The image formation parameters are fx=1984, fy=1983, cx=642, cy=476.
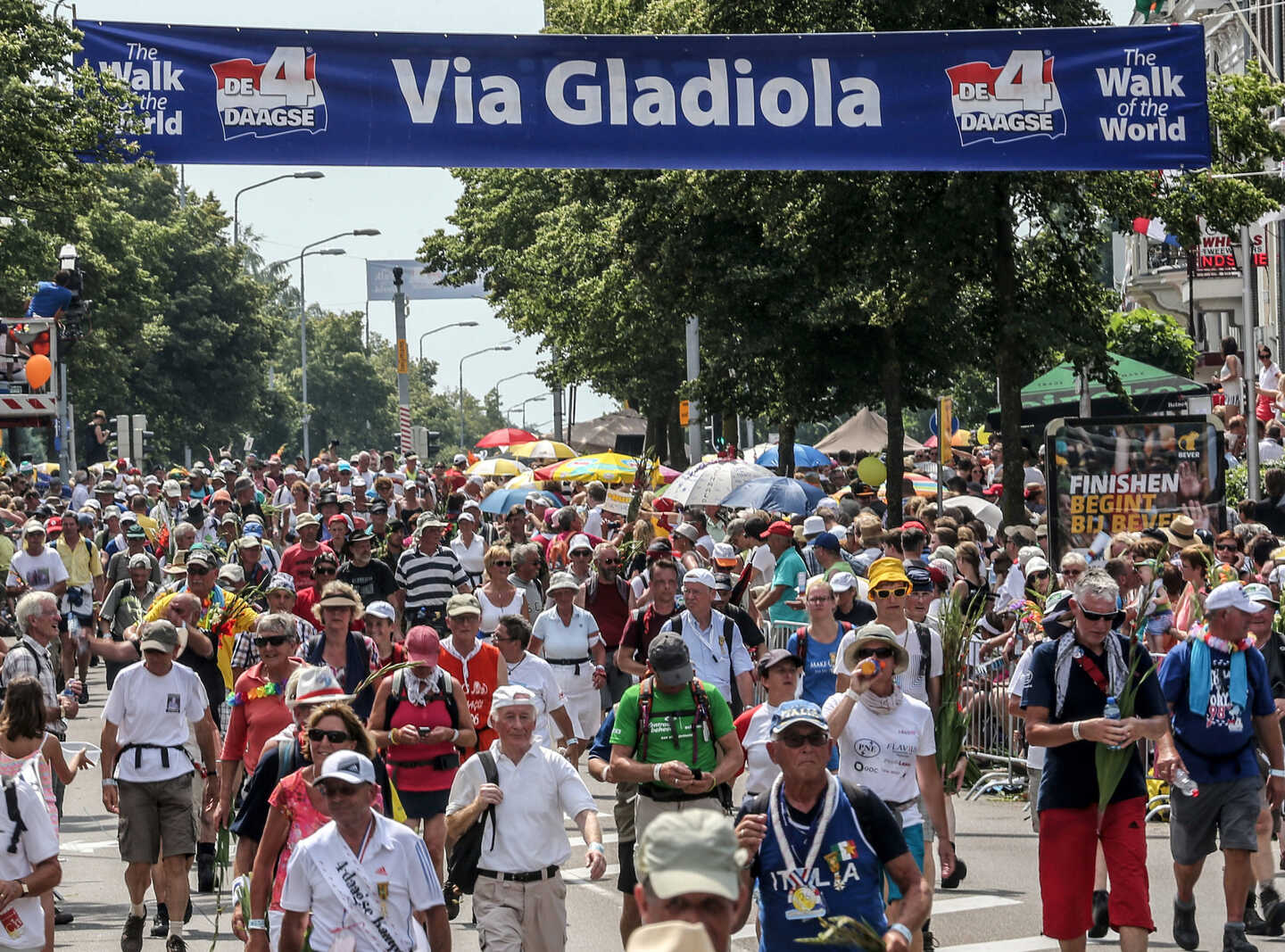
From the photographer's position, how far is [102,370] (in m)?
56.5

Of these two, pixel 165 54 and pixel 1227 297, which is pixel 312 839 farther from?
pixel 1227 297

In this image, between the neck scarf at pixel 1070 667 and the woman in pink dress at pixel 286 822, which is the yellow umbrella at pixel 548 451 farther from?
the woman in pink dress at pixel 286 822

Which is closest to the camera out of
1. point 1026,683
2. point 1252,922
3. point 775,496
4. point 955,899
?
point 1026,683

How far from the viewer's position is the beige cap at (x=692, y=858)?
4105mm

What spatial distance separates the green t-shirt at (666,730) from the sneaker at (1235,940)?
8.68 ft

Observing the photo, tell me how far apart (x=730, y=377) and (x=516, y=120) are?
15.6 meters

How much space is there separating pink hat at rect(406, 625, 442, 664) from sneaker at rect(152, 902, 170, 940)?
2.21 m

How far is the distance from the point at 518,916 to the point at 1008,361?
1779cm

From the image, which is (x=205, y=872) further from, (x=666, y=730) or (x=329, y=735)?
(x=329, y=735)

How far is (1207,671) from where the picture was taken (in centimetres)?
975

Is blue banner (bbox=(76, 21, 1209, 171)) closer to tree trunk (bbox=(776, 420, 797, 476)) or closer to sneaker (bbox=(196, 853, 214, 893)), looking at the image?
sneaker (bbox=(196, 853, 214, 893))

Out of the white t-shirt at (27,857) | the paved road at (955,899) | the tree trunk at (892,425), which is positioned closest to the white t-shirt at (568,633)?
the paved road at (955,899)

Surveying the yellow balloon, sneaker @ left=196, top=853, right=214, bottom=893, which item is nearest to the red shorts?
sneaker @ left=196, top=853, right=214, bottom=893

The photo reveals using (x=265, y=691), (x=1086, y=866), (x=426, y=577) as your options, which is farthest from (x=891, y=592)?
(x=426, y=577)
